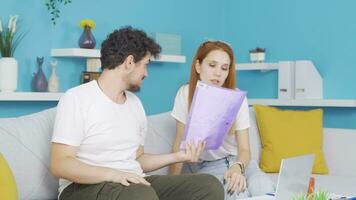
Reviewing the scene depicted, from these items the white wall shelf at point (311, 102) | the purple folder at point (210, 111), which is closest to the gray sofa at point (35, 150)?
the purple folder at point (210, 111)

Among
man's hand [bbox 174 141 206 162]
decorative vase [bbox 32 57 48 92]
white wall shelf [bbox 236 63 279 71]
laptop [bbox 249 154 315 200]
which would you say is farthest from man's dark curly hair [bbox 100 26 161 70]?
white wall shelf [bbox 236 63 279 71]

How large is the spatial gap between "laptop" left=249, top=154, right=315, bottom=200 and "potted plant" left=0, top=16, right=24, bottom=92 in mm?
1973

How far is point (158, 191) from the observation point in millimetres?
2379

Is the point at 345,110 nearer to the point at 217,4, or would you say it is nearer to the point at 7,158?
the point at 217,4

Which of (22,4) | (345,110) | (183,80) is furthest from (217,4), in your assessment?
(22,4)

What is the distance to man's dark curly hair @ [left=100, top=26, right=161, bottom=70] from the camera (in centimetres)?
234

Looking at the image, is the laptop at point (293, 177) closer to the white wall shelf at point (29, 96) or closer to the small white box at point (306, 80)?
the white wall shelf at point (29, 96)

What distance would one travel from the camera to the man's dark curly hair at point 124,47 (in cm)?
234

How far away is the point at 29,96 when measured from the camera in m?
3.49

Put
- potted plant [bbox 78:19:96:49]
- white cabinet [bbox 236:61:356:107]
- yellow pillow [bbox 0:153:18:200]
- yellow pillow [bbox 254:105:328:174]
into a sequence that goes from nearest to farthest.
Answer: yellow pillow [bbox 0:153:18:200] < yellow pillow [bbox 254:105:328:174] < potted plant [bbox 78:19:96:49] < white cabinet [bbox 236:61:356:107]

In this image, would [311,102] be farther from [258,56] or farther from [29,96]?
[29,96]

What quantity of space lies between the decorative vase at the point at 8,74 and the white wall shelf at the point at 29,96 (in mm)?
40

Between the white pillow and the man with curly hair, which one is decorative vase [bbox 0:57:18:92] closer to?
the man with curly hair

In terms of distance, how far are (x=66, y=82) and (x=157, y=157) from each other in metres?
1.53
